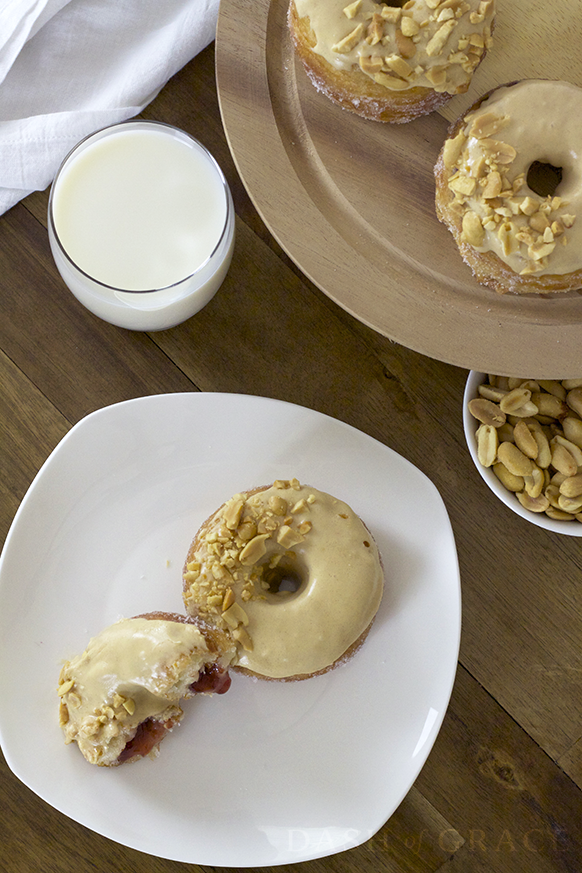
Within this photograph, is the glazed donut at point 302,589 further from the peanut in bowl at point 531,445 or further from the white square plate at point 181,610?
the peanut in bowl at point 531,445

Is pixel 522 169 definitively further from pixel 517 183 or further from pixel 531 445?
pixel 531 445

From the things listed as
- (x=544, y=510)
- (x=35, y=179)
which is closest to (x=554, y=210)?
(x=544, y=510)

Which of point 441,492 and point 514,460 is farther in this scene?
point 441,492

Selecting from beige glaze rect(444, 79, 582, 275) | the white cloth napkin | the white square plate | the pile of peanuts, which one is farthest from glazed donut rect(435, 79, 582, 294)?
the white cloth napkin

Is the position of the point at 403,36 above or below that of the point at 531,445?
above

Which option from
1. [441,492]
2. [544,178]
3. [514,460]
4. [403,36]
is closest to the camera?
[403,36]

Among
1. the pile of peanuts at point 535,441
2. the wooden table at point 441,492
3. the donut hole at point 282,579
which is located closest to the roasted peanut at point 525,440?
the pile of peanuts at point 535,441

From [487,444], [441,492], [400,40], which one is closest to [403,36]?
A: [400,40]
